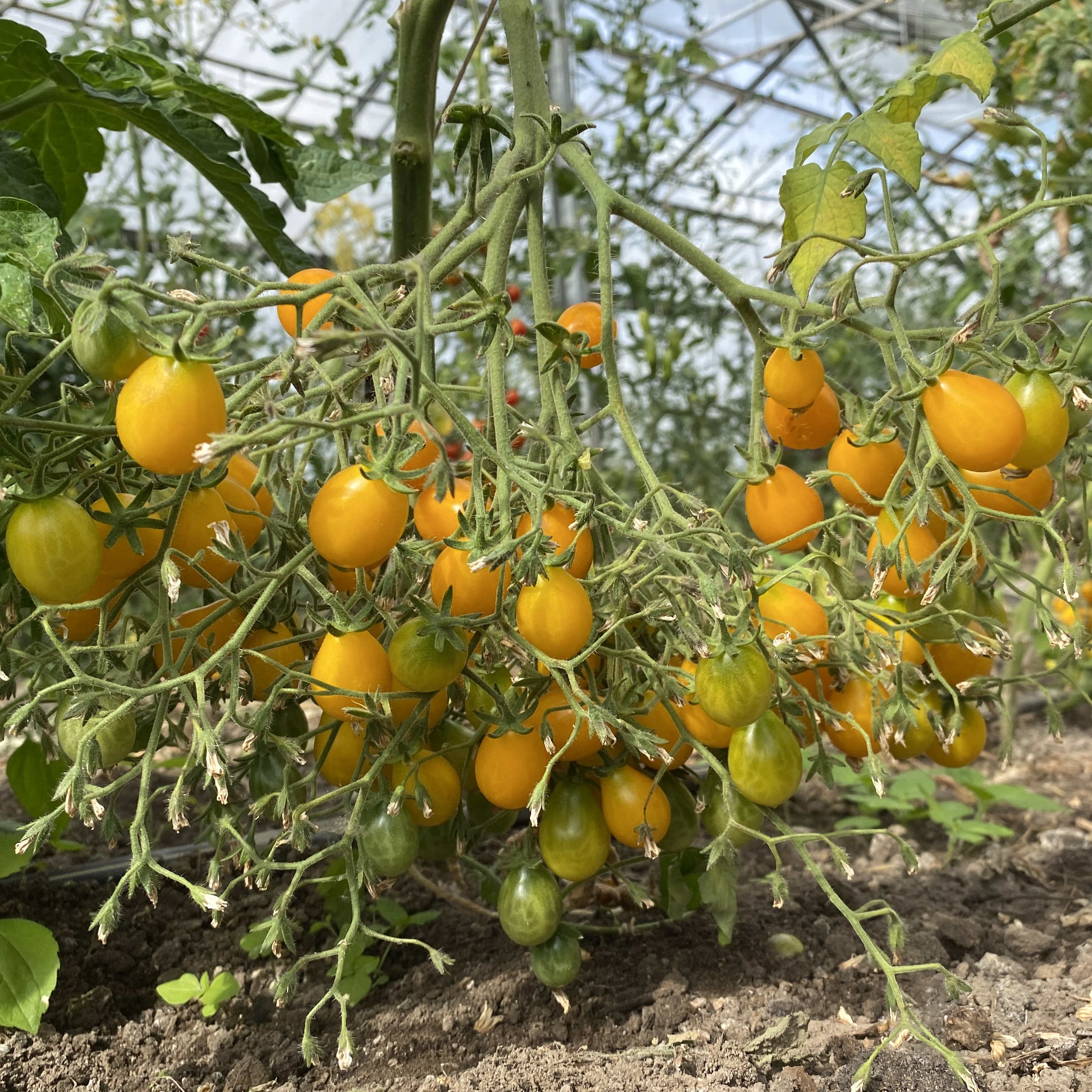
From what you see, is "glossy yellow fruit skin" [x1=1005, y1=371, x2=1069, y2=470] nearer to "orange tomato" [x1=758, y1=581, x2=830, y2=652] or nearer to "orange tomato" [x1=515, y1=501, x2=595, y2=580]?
"orange tomato" [x1=758, y1=581, x2=830, y2=652]

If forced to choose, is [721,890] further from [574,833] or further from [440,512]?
[440,512]

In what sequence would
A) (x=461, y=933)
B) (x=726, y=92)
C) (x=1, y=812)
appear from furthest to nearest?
1. (x=726, y=92)
2. (x=1, y=812)
3. (x=461, y=933)

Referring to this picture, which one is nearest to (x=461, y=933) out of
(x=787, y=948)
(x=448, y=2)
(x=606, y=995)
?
(x=606, y=995)

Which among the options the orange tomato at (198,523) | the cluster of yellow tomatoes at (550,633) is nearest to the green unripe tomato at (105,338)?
the cluster of yellow tomatoes at (550,633)

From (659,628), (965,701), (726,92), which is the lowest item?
(965,701)

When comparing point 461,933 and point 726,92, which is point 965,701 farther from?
point 726,92

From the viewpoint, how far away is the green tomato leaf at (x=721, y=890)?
730 mm

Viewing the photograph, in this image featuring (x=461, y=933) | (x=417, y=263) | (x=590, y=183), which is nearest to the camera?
(x=417, y=263)

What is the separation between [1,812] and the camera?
1236 millimetres

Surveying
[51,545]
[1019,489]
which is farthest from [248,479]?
[1019,489]

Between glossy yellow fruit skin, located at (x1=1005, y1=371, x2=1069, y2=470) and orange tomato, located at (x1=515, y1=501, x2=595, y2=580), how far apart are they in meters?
0.30

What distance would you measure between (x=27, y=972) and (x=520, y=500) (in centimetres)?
56

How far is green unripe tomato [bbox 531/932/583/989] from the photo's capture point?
0.74m

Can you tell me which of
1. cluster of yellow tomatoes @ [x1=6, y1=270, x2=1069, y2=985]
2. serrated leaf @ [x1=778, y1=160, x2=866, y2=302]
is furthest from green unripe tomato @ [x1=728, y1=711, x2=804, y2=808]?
serrated leaf @ [x1=778, y1=160, x2=866, y2=302]
